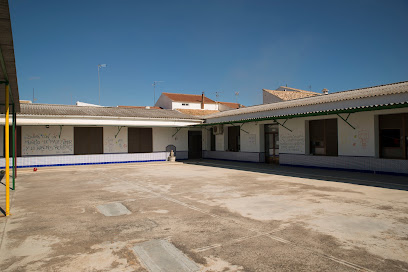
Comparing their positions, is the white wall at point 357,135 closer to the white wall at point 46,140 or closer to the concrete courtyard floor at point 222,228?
the concrete courtyard floor at point 222,228

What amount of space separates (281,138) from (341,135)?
13.6ft

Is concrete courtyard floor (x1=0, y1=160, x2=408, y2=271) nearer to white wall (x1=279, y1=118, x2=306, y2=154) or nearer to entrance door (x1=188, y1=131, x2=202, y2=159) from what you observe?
white wall (x1=279, y1=118, x2=306, y2=154)

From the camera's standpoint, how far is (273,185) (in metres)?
10.6

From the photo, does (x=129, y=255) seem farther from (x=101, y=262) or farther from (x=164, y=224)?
(x=164, y=224)

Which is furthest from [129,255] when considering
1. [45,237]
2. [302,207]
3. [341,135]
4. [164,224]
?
[341,135]

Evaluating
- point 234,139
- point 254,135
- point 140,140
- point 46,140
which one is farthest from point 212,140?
point 46,140

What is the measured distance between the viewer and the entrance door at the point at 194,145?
25.3m

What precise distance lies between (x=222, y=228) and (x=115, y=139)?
17273 millimetres

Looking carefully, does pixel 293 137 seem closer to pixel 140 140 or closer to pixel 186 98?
pixel 140 140

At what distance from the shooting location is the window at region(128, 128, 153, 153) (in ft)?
72.4

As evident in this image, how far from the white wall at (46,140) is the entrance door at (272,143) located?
13.6 meters

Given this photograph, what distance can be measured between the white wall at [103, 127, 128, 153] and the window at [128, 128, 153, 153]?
16.0 inches

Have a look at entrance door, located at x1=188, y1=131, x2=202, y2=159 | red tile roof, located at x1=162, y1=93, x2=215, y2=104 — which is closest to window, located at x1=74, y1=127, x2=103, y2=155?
entrance door, located at x1=188, y1=131, x2=202, y2=159

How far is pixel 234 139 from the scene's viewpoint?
2261cm
